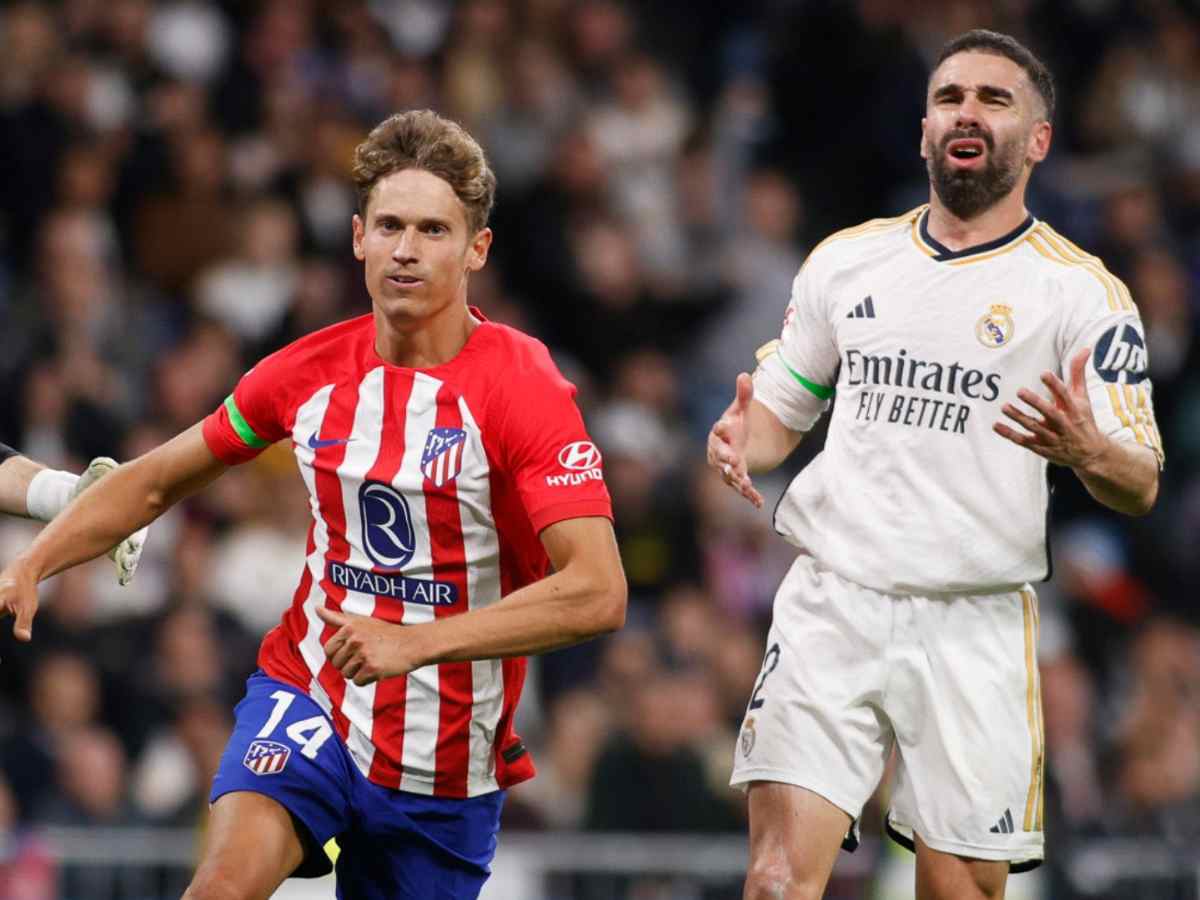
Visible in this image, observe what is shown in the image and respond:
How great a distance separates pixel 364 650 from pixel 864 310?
5.67ft

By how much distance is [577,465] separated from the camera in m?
5.42

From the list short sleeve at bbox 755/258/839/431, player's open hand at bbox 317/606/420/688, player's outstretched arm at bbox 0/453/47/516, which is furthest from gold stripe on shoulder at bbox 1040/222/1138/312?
player's outstretched arm at bbox 0/453/47/516

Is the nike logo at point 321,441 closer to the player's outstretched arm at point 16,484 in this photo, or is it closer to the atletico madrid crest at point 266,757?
the atletico madrid crest at point 266,757

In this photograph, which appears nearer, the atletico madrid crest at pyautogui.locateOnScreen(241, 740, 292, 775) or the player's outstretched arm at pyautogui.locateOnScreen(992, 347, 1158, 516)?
the player's outstretched arm at pyautogui.locateOnScreen(992, 347, 1158, 516)

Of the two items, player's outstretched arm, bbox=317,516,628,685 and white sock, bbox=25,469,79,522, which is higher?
white sock, bbox=25,469,79,522

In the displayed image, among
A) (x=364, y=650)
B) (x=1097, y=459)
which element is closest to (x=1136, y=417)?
(x=1097, y=459)

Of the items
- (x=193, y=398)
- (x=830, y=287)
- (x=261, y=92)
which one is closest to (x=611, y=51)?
(x=261, y=92)

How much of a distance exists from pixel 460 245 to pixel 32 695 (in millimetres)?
4915

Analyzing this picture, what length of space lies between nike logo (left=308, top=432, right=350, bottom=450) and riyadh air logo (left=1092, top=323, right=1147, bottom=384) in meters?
1.90

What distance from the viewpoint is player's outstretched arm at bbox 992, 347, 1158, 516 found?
513 cm

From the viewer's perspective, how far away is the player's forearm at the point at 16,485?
6355 millimetres

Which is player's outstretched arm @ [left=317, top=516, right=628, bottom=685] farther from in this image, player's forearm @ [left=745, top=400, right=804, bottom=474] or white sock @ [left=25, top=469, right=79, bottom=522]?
white sock @ [left=25, top=469, right=79, bottom=522]

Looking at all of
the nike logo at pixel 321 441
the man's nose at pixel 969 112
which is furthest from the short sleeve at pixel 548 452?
the man's nose at pixel 969 112

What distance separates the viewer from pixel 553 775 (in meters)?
10.3
